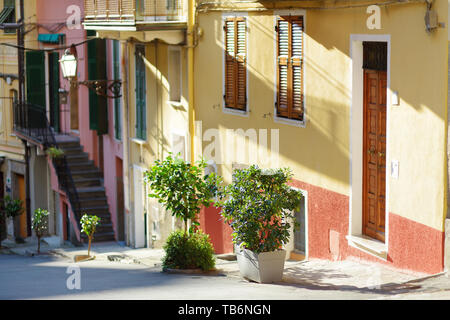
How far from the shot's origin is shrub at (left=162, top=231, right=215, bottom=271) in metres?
14.2

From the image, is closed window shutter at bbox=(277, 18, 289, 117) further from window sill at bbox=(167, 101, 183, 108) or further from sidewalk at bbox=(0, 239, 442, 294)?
window sill at bbox=(167, 101, 183, 108)

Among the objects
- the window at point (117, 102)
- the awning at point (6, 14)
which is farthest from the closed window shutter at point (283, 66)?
the awning at point (6, 14)

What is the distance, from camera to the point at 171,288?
1168 centimetres

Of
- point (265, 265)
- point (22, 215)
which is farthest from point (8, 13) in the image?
point (265, 265)

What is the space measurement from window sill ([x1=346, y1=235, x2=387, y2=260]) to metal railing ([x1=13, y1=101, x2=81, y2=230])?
528 inches

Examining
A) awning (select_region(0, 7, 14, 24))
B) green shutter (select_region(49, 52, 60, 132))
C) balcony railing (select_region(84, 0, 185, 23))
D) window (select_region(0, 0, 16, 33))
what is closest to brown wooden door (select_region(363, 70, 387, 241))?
balcony railing (select_region(84, 0, 185, 23))

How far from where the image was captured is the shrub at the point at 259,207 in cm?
1220

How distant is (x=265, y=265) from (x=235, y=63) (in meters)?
5.67

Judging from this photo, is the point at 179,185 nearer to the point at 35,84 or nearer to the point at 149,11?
the point at 149,11

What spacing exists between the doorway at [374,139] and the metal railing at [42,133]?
13.5 meters

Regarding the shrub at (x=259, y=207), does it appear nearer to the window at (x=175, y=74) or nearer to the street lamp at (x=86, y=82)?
the window at (x=175, y=74)

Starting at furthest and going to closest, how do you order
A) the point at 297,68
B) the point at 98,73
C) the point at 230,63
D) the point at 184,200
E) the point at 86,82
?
the point at 98,73 → the point at 86,82 → the point at 230,63 → the point at 297,68 → the point at 184,200
